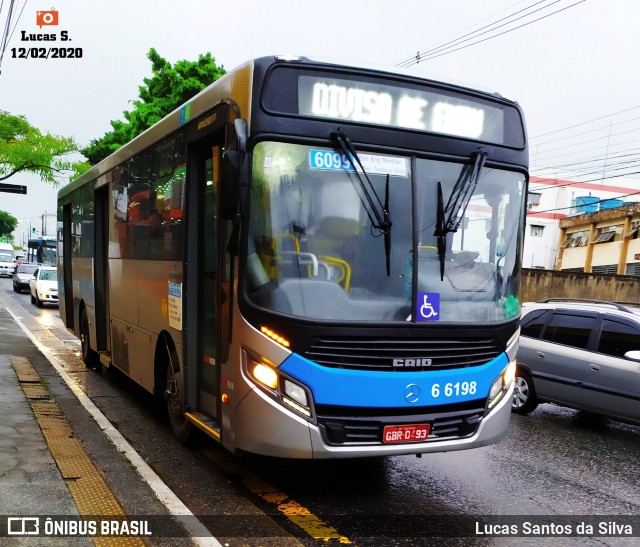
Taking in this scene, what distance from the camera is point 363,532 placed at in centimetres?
421

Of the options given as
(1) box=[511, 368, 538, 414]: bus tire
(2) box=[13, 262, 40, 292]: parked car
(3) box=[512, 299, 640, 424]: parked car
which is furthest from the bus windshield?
(2) box=[13, 262, 40, 292]: parked car

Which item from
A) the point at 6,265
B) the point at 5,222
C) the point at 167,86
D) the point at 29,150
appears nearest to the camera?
the point at 29,150

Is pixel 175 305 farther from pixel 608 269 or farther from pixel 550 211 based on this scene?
pixel 550 211

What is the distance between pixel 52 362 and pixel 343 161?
28.7 ft

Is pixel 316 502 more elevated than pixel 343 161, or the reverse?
pixel 343 161

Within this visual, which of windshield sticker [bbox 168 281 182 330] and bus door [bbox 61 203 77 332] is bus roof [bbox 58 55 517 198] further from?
bus door [bbox 61 203 77 332]

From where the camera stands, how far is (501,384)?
4.88m

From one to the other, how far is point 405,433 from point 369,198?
168cm

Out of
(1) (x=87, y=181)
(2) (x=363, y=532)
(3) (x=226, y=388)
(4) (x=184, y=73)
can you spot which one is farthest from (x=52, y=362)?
(4) (x=184, y=73)

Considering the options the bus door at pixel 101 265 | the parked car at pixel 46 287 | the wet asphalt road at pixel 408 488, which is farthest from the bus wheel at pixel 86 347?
the parked car at pixel 46 287

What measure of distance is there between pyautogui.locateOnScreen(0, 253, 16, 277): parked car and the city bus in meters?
51.3

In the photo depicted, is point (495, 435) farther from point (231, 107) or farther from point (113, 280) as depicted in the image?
point (113, 280)

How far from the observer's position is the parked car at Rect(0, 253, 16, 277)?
1975 inches

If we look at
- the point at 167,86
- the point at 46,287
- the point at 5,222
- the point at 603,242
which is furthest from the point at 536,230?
the point at 5,222
